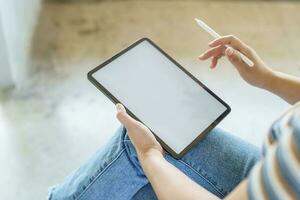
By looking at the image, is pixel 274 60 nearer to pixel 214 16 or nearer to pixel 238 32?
pixel 238 32

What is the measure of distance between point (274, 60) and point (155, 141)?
0.89 metres

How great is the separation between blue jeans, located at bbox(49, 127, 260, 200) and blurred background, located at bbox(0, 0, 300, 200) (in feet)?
1.38

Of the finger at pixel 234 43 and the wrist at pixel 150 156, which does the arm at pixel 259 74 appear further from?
the wrist at pixel 150 156

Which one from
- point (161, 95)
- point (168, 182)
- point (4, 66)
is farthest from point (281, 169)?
point (4, 66)

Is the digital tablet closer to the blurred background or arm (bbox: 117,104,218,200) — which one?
arm (bbox: 117,104,218,200)

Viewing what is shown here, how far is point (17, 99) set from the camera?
125 centimetres

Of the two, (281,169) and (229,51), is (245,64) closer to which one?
(229,51)

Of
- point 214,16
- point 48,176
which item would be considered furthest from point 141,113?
point 214,16

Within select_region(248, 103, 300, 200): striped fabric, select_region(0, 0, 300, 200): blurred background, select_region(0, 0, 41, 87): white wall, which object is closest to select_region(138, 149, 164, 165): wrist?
select_region(248, 103, 300, 200): striped fabric

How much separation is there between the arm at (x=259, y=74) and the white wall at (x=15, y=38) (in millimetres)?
635

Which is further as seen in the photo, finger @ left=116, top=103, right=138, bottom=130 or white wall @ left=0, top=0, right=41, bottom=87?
white wall @ left=0, top=0, right=41, bottom=87

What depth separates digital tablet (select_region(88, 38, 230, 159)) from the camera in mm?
698

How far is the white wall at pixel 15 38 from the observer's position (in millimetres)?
1168

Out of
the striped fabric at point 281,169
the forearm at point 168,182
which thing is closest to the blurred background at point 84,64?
the forearm at point 168,182
